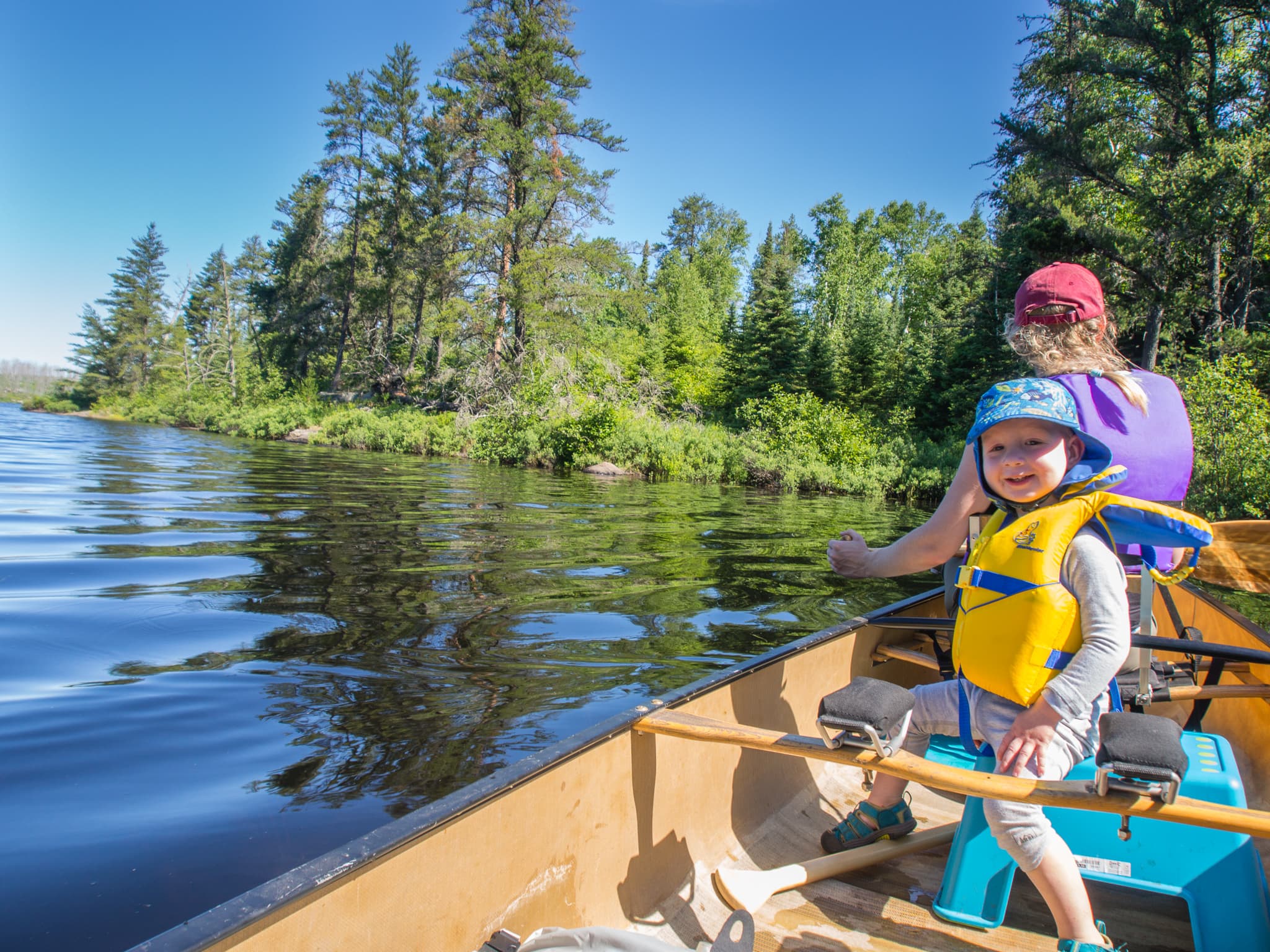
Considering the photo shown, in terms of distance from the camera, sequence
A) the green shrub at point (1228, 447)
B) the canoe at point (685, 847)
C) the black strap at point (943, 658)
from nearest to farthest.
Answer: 1. the canoe at point (685, 847)
2. the black strap at point (943, 658)
3. the green shrub at point (1228, 447)

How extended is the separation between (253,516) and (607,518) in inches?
179

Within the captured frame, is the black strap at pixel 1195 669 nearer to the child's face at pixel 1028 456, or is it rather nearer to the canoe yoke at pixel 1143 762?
the child's face at pixel 1028 456

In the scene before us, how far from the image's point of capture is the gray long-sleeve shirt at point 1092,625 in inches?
65.4

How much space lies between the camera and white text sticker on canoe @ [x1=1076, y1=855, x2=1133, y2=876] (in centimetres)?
194

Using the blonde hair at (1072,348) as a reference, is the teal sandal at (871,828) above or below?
below

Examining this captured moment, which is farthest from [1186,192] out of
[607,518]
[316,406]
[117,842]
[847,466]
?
[316,406]

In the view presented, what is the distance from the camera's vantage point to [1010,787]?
147cm

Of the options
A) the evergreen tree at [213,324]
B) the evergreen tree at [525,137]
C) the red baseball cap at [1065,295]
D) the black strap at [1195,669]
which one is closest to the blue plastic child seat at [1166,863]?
the black strap at [1195,669]

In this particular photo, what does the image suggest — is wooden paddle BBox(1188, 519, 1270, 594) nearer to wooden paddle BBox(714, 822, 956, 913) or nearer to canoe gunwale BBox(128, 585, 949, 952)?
wooden paddle BBox(714, 822, 956, 913)

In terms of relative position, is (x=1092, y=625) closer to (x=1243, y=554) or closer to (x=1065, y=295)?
(x=1065, y=295)

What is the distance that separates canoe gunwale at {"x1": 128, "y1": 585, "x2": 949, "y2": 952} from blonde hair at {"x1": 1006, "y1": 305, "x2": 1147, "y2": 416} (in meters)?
1.34

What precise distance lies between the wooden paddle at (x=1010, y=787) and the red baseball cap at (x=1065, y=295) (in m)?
1.28

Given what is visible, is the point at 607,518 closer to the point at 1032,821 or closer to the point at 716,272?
the point at 1032,821

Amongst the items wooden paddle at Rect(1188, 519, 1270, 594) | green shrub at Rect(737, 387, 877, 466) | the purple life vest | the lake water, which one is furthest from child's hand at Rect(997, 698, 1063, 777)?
green shrub at Rect(737, 387, 877, 466)
